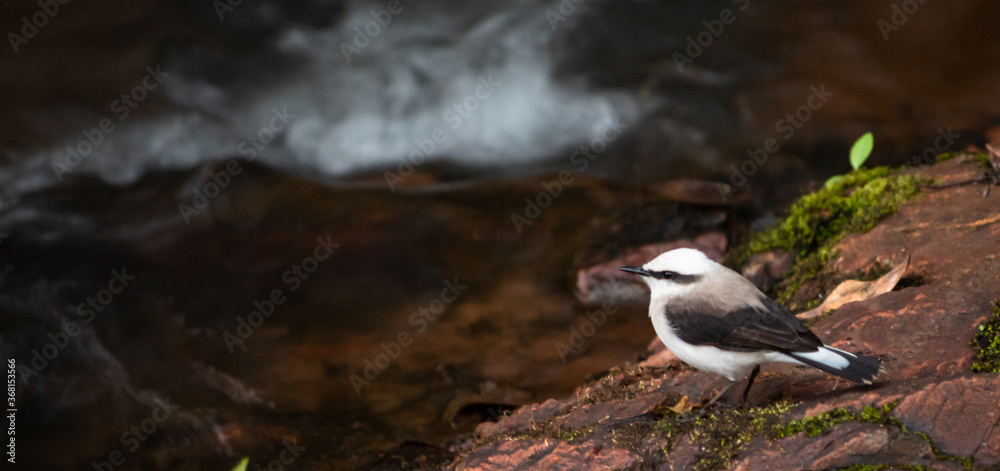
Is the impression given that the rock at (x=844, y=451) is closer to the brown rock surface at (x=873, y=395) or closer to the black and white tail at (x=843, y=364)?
the brown rock surface at (x=873, y=395)

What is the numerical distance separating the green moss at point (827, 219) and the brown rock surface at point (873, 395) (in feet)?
0.67

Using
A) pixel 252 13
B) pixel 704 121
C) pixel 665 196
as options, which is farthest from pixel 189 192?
pixel 704 121

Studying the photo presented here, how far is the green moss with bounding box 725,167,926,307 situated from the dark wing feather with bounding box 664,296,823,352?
1.81 meters

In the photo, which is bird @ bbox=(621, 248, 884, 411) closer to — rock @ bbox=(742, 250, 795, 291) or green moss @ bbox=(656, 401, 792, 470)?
green moss @ bbox=(656, 401, 792, 470)

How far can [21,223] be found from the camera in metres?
9.19

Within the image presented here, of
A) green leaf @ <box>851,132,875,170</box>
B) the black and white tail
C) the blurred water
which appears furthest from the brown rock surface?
the blurred water

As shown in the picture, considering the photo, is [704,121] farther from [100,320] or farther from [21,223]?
[21,223]

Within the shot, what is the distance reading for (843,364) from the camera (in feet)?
11.4

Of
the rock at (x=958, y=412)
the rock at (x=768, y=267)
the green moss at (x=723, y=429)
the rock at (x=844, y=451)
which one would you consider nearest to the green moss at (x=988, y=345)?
the rock at (x=958, y=412)

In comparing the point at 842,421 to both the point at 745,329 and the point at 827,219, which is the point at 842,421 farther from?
the point at 827,219

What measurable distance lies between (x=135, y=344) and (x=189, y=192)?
84.9 inches

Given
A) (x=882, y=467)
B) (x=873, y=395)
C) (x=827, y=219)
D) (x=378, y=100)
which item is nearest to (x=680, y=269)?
(x=873, y=395)

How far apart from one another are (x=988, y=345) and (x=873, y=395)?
2.92 ft

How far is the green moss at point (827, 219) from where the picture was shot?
231 inches
